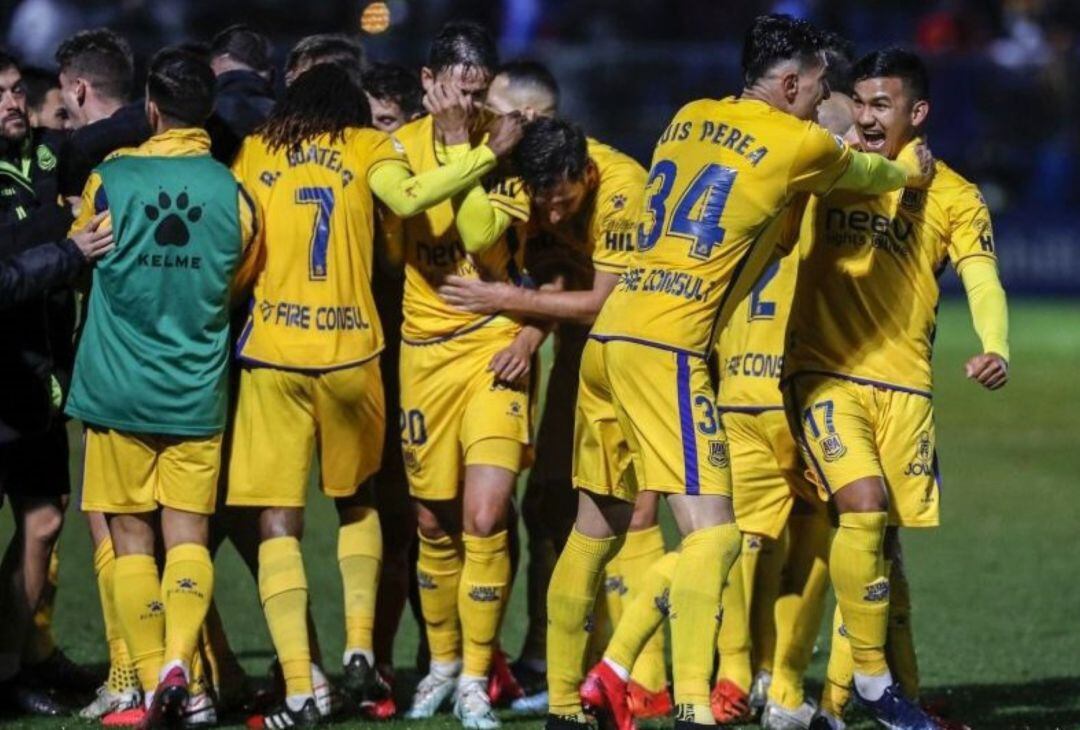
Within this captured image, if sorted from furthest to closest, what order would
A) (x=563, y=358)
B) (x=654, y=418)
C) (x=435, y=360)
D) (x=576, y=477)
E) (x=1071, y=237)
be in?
1. (x=1071, y=237)
2. (x=563, y=358)
3. (x=435, y=360)
4. (x=576, y=477)
5. (x=654, y=418)

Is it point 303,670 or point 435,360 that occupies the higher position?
point 435,360

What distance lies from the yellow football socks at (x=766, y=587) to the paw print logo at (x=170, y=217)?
2.81m

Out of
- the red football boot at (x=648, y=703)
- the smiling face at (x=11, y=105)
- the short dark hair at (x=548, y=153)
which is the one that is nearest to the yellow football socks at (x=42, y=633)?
the smiling face at (x=11, y=105)

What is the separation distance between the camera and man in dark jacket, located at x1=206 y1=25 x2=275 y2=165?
8.84m

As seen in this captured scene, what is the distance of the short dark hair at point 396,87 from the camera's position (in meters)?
9.38

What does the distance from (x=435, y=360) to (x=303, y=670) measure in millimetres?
1460

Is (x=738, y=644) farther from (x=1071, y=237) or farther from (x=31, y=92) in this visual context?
(x=1071, y=237)

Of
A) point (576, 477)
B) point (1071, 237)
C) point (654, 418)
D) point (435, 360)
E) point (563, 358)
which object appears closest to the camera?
point (654, 418)

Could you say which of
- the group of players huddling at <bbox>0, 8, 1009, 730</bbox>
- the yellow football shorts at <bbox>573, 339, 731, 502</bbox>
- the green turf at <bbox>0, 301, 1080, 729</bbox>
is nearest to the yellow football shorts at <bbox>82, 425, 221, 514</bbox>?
the group of players huddling at <bbox>0, 8, 1009, 730</bbox>

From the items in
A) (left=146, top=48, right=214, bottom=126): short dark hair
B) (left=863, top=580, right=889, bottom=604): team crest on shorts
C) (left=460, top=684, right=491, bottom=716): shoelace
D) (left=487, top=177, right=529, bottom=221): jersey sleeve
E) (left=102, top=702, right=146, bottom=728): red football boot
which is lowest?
(left=102, top=702, right=146, bottom=728): red football boot

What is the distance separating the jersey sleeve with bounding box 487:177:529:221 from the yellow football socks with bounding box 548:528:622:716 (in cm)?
145

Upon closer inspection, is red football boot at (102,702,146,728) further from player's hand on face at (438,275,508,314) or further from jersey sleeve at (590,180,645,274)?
jersey sleeve at (590,180,645,274)

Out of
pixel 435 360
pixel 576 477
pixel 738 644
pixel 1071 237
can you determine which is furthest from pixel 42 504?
pixel 1071 237

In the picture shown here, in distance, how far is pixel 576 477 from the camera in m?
8.23
